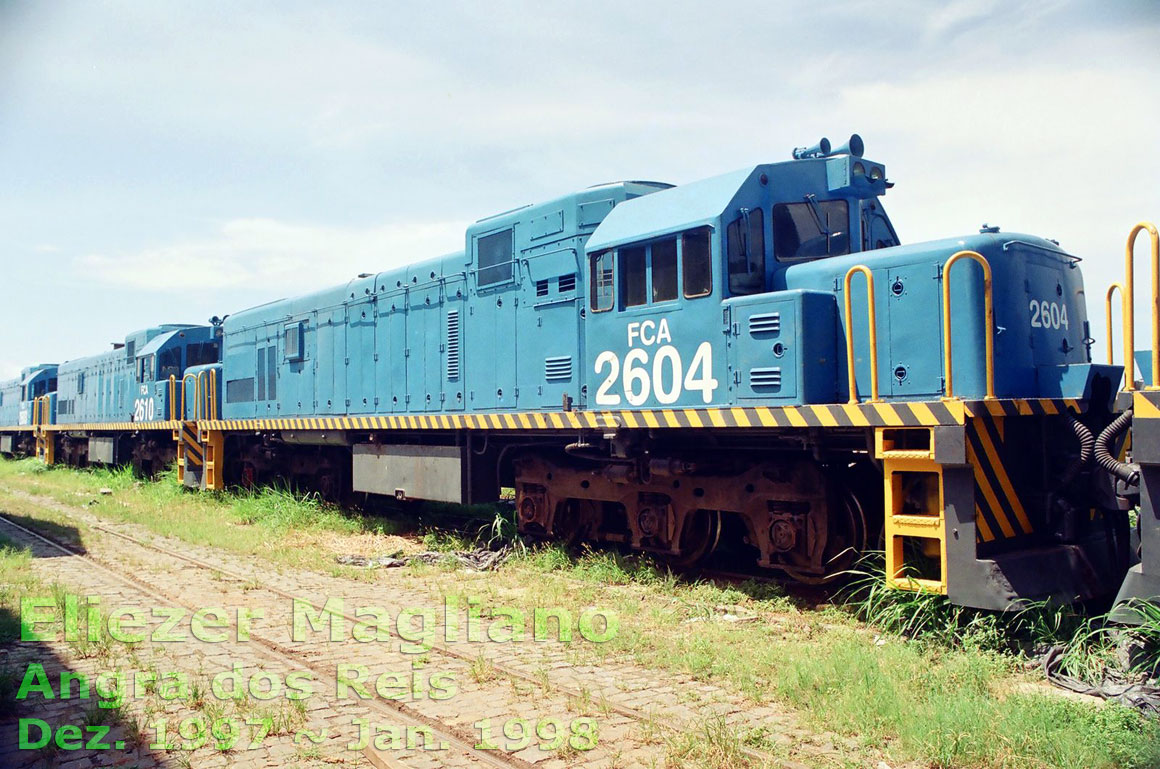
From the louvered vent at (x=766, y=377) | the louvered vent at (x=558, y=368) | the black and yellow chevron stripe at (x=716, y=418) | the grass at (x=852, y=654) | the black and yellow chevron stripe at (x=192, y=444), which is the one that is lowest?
the grass at (x=852, y=654)

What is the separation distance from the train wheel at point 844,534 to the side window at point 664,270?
217 cm

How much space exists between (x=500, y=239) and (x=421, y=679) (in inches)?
228

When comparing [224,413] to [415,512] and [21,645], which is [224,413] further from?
[21,645]

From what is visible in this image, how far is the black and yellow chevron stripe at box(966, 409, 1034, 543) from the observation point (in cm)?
566

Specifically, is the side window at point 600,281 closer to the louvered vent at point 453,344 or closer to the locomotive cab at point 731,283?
the locomotive cab at point 731,283

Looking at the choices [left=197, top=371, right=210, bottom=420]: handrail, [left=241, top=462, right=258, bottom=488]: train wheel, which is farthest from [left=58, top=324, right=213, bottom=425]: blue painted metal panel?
[left=241, top=462, right=258, bottom=488]: train wheel

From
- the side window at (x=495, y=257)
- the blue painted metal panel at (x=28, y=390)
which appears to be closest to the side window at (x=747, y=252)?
the side window at (x=495, y=257)

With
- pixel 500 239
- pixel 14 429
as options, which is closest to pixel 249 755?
pixel 500 239

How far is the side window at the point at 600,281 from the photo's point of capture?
809cm

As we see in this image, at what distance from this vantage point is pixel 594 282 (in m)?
8.21

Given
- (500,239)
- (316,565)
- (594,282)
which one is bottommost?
(316,565)

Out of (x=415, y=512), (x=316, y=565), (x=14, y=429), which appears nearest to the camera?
(x=316, y=565)

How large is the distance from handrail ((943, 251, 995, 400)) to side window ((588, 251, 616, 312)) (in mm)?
3092

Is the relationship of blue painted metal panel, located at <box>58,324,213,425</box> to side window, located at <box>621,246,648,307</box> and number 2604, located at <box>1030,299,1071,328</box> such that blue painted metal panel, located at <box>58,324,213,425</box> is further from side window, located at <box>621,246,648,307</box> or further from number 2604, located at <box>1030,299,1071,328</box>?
number 2604, located at <box>1030,299,1071,328</box>
